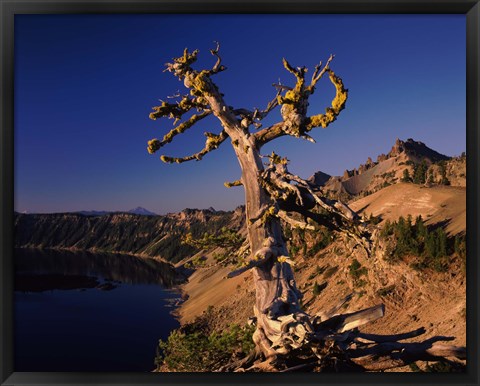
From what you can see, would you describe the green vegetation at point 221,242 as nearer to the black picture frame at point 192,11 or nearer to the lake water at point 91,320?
the black picture frame at point 192,11

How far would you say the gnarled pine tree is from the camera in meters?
4.49

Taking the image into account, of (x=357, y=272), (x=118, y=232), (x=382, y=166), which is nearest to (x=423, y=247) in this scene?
(x=357, y=272)

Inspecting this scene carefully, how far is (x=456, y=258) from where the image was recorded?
51.8ft

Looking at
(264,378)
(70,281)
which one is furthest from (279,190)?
(70,281)

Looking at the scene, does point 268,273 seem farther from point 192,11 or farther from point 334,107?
point 192,11

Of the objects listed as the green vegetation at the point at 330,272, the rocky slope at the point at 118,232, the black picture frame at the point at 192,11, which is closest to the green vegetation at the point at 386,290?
the green vegetation at the point at 330,272

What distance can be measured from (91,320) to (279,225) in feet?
184

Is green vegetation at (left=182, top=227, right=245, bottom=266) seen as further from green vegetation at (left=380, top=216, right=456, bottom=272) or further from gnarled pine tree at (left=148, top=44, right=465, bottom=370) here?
green vegetation at (left=380, top=216, right=456, bottom=272)

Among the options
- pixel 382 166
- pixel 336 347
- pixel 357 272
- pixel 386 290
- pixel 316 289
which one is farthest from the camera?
pixel 382 166

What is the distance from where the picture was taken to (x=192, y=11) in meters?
5.56

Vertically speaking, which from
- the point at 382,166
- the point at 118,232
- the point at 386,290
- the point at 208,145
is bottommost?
the point at 118,232

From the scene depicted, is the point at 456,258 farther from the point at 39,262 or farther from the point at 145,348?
the point at 39,262

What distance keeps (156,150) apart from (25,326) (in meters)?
56.1

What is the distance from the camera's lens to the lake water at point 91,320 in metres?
40.4
